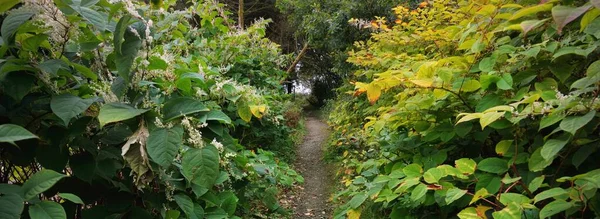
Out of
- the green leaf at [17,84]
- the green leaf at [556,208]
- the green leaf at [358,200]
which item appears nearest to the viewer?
the green leaf at [17,84]

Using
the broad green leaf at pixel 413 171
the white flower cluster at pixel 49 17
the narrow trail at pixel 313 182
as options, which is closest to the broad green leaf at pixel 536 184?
the broad green leaf at pixel 413 171

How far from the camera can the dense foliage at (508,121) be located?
1314mm

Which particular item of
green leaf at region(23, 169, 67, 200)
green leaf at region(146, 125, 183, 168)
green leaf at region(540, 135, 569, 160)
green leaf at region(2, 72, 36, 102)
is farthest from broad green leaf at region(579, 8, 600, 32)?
green leaf at region(2, 72, 36, 102)

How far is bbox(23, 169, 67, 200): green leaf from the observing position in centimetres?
85

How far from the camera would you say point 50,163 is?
1.11 metres

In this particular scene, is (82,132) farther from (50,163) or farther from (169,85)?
(169,85)

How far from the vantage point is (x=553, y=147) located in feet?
4.41

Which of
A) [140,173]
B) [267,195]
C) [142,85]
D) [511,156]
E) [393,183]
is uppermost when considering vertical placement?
[142,85]

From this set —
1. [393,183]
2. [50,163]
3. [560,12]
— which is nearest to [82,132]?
[50,163]

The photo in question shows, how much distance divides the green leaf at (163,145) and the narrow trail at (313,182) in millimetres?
4011

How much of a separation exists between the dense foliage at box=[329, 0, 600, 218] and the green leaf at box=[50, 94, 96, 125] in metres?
1.35

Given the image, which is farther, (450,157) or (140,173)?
(450,157)

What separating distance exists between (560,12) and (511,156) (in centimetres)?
69

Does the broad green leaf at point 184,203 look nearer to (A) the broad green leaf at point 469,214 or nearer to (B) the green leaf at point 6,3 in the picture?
(B) the green leaf at point 6,3
